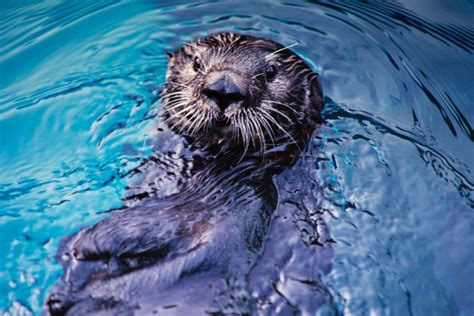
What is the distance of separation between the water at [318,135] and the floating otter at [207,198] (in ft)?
0.67

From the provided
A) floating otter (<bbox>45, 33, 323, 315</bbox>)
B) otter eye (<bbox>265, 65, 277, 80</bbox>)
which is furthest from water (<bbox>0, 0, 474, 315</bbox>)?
otter eye (<bbox>265, 65, 277, 80</bbox>)

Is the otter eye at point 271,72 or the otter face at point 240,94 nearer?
the otter face at point 240,94

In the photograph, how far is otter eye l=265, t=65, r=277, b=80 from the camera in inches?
157

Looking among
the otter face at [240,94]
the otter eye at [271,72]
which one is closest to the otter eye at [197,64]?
the otter face at [240,94]

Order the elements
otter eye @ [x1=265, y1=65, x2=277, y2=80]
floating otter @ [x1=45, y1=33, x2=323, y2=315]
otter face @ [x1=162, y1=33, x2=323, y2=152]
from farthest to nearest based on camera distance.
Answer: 1. otter eye @ [x1=265, y1=65, x2=277, y2=80]
2. otter face @ [x1=162, y1=33, x2=323, y2=152]
3. floating otter @ [x1=45, y1=33, x2=323, y2=315]

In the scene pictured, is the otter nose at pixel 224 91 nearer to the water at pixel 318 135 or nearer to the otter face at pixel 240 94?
the otter face at pixel 240 94

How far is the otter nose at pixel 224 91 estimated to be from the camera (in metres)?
3.48

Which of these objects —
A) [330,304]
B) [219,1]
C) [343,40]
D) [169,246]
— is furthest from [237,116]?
[219,1]

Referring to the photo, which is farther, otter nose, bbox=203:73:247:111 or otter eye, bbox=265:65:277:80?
otter eye, bbox=265:65:277:80

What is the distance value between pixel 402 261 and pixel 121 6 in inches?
158

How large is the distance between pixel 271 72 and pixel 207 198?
1.05m

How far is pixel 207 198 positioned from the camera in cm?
349

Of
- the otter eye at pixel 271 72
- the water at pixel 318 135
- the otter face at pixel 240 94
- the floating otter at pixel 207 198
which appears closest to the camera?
the floating otter at pixel 207 198

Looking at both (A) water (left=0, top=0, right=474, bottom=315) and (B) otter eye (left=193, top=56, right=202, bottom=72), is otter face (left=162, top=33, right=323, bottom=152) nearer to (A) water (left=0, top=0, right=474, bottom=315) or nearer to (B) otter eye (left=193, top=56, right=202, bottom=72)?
(B) otter eye (left=193, top=56, right=202, bottom=72)
